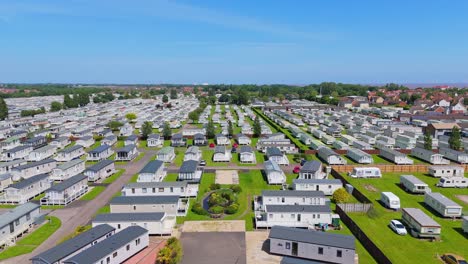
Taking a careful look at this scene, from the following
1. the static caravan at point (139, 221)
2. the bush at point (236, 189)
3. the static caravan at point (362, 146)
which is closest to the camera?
the static caravan at point (139, 221)

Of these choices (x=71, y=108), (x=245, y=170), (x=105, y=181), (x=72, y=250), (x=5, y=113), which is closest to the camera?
(x=72, y=250)

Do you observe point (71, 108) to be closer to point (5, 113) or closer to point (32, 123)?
point (5, 113)

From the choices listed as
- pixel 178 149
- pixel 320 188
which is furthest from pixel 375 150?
pixel 178 149

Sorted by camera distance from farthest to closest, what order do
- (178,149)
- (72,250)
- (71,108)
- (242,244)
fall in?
(71,108) < (178,149) < (242,244) < (72,250)

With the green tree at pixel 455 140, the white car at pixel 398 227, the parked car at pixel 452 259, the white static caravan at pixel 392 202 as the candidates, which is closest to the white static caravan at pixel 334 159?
the white static caravan at pixel 392 202

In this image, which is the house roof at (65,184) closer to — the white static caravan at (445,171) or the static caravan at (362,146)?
the static caravan at (362,146)

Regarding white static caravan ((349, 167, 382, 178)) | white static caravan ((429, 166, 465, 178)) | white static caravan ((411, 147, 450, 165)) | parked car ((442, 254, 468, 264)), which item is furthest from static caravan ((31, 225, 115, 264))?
white static caravan ((411, 147, 450, 165))

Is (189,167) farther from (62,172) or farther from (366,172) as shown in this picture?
(366,172)

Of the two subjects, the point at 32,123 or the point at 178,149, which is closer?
the point at 178,149
